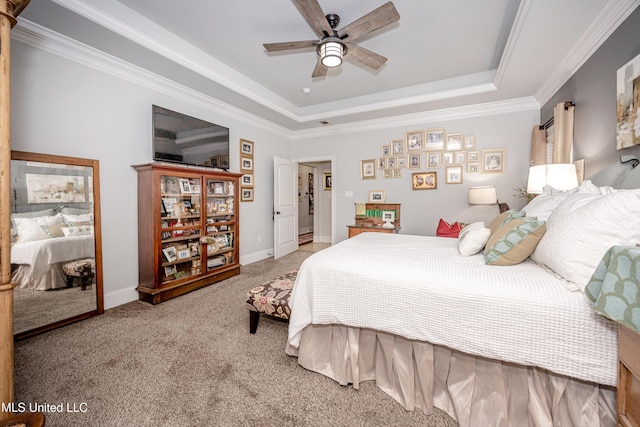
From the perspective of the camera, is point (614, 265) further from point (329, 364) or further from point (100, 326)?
point (100, 326)

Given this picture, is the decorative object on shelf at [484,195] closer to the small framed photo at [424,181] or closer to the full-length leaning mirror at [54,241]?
the small framed photo at [424,181]

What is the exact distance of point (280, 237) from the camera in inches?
198

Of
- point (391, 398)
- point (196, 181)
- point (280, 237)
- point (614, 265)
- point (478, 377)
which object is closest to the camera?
point (614, 265)

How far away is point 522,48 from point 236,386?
3.71m

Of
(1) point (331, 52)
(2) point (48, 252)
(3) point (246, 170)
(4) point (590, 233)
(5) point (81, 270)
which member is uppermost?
(1) point (331, 52)

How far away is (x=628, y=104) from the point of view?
5.80 ft

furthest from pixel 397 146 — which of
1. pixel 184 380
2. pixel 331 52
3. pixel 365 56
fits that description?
pixel 184 380

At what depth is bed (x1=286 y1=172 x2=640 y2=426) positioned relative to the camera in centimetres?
110

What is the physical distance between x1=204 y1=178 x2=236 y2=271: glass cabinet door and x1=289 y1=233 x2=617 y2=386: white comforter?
2154mm

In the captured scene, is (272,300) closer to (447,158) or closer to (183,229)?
(183,229)

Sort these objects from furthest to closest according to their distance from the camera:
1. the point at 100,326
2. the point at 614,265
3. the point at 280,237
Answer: the point at 280,237 → the point at 100,326 → the point at 614,265

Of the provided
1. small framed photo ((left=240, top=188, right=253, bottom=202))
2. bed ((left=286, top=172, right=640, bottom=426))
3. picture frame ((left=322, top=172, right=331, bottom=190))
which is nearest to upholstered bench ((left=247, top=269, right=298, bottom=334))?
bed ((left=286, top=172, right=640, bottom=426))

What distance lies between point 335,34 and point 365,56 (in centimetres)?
40

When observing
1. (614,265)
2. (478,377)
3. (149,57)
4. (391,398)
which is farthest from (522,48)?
(149,57)
